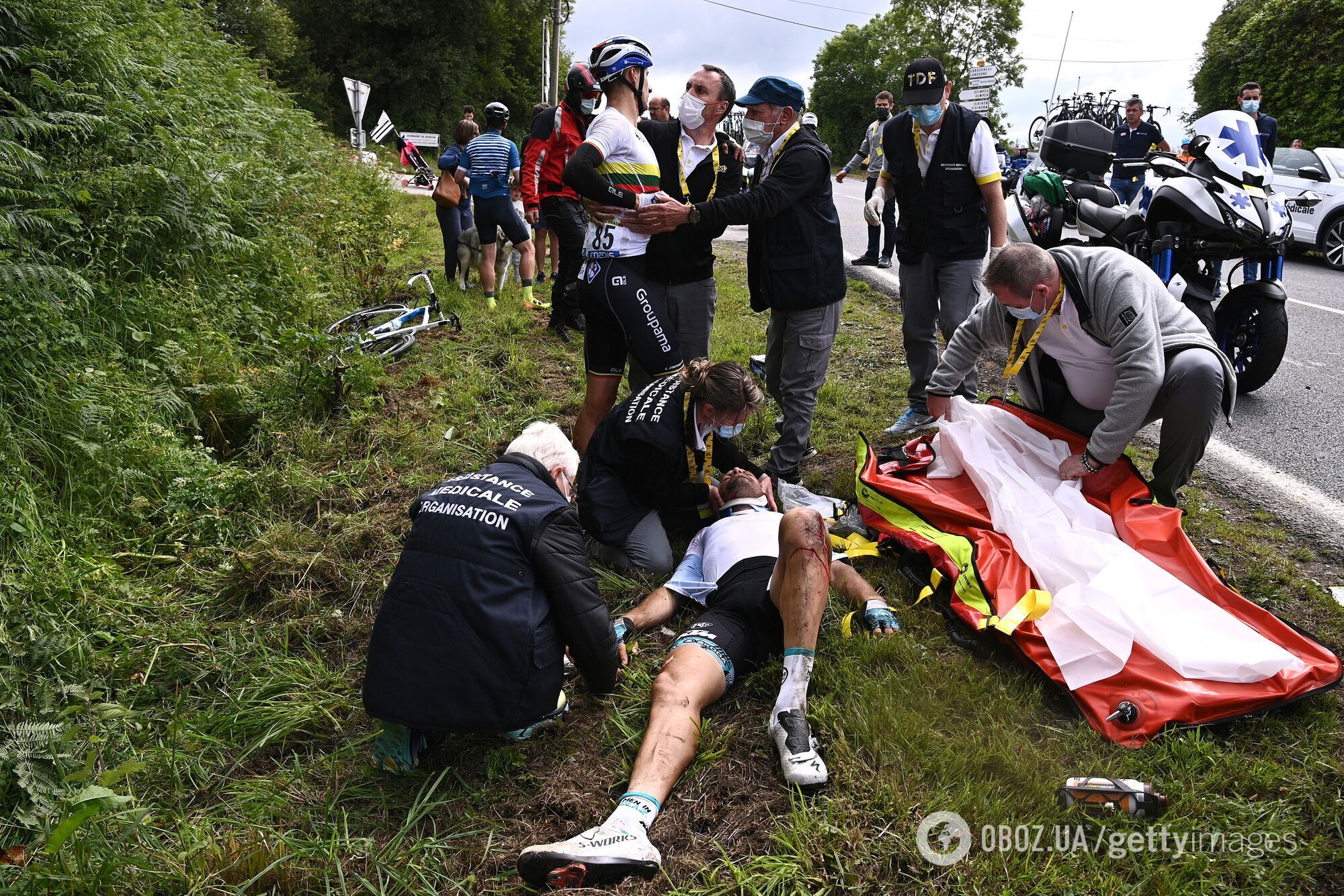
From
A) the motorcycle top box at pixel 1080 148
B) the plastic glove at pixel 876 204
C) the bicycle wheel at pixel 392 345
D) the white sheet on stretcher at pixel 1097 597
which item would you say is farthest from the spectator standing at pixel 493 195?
the white sheet on stretcher at pixel 1097 597

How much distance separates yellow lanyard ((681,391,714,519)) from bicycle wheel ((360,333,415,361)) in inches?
123

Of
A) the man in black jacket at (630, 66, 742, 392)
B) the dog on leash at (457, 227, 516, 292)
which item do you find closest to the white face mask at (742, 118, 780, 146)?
the man in black jacket at (630, 66, 742, 392)

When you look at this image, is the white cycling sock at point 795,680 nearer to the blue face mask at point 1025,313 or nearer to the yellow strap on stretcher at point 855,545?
the yellow strap on stretcher at point 855,545

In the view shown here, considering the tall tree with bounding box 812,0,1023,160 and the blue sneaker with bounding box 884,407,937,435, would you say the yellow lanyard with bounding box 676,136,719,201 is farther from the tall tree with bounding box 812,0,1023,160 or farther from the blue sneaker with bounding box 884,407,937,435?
the tall tree with bounding box 812,0,1023,160

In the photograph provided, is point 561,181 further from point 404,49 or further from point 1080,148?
point 404,49

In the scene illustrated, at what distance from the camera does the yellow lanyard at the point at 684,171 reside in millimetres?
4223

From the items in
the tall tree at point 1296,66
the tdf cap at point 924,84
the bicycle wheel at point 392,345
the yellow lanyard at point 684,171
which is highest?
the tall tree at point 1296,66

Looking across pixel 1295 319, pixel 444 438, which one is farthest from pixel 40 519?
pixel 1295 319

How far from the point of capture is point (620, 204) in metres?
3.90

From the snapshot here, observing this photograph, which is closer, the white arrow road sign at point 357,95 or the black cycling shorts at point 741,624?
the black cycling shorts at point 741,624

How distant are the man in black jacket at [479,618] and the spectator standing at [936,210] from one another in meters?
2.85

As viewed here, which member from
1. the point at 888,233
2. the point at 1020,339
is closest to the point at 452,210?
the point at 888,233

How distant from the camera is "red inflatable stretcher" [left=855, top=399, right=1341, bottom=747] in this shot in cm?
242

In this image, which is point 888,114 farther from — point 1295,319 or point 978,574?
point 978,574
